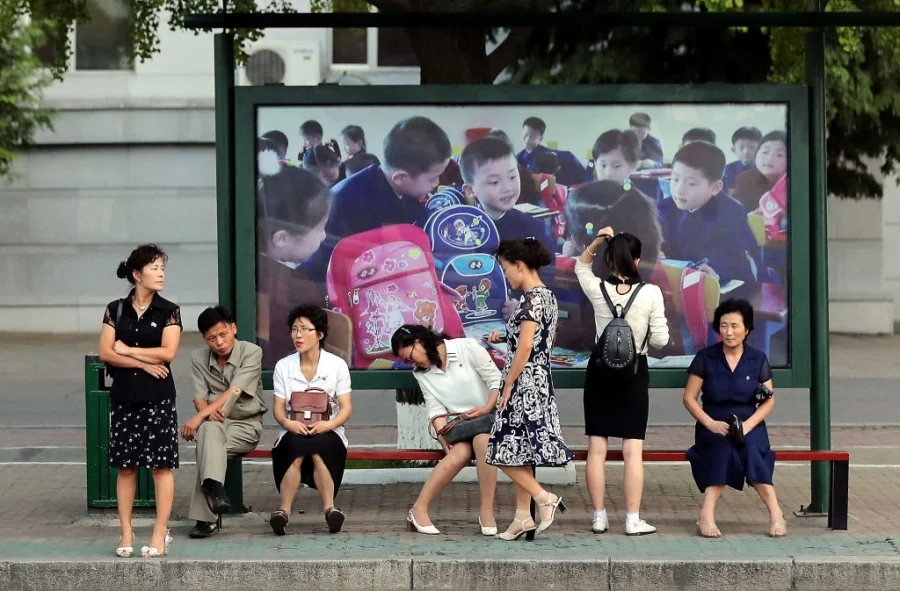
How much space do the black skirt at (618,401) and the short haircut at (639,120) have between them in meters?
1.54

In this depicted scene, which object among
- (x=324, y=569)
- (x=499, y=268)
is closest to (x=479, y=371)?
(x=499, y=268)

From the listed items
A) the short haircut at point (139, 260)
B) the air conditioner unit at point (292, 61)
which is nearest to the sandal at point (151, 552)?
the short haircut at point (139, 260)

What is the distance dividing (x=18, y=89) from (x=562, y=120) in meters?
12.6

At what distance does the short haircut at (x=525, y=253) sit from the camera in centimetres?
711

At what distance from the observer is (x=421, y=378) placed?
7.44 m

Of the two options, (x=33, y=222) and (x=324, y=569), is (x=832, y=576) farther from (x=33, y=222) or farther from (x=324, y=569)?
(x=33, y=222)

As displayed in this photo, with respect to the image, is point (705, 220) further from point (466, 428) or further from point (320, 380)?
point (320, 380)

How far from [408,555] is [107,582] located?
1.48m

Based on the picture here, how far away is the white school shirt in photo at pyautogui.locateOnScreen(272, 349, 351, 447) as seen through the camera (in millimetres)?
7414

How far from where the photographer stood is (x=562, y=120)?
8.03m

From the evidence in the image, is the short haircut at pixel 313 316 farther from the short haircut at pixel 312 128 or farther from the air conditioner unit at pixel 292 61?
the air conditioner unit at pixel 292 61

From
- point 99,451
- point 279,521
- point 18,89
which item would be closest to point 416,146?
point 279,521

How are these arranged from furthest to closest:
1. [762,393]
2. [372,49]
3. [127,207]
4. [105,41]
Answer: [372,49] → [105,41] → [127,207] → [762,393]

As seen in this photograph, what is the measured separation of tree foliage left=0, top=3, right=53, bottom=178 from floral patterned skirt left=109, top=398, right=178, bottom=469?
1234 cm
